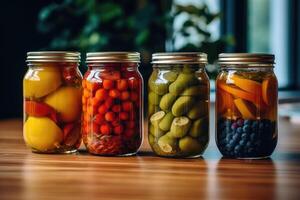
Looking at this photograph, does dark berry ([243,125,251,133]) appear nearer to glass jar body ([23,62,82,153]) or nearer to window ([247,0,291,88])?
glass jar body ([23,62,82,153])

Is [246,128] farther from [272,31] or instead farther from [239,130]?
[272,31]

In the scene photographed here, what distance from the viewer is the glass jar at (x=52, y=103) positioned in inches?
39.9

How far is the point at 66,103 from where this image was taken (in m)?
1.02

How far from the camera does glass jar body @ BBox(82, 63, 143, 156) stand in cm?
98

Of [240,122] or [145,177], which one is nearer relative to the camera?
[145,177]

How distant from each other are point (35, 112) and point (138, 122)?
18 cm

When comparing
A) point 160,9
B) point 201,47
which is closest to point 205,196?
point 201,47

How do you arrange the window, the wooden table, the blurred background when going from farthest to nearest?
1. the window
2. the blurred background
3. the wooden table

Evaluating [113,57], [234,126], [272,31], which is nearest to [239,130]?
[234,126]

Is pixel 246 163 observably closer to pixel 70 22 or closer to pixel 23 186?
pixel 23 186

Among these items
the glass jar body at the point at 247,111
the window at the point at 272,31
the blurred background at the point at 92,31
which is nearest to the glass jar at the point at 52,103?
the glass jar body at the point at 247,111

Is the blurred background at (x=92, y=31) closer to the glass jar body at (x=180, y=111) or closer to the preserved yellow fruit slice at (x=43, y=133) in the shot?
the preserved yellow fruit slice at (x=43, y=133)

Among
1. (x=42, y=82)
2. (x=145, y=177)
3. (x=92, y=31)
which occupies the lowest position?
(x=145, y=177)

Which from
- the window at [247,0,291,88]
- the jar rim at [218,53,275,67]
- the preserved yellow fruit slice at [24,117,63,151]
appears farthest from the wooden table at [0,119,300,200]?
the window at [247,0,291,88]
